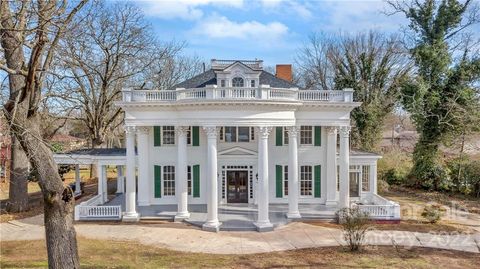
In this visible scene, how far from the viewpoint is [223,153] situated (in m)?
20.9

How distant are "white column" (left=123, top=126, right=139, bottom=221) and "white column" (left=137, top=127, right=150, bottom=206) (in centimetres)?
77

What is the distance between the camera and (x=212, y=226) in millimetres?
16906

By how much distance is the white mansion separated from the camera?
56.2 feet

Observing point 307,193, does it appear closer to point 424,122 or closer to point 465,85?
point 424,122

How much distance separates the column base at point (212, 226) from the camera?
16859 millimetres

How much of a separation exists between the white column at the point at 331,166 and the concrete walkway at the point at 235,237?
12.4 feet

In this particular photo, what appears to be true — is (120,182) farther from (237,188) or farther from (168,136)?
(237,188)

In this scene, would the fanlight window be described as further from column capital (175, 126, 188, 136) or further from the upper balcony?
column capital (175, 126, 188, 136)

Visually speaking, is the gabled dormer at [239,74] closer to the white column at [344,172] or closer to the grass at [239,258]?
the white column at [344,172]

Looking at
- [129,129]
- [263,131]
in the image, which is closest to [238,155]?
[263,131]

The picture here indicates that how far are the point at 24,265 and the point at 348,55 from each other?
109 ft

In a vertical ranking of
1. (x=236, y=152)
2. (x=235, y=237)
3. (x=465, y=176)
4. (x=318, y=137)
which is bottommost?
(x=235, y=237)

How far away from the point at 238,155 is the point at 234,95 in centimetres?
484

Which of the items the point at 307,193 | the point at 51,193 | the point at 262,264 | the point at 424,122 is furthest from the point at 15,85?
the point at 424,122
